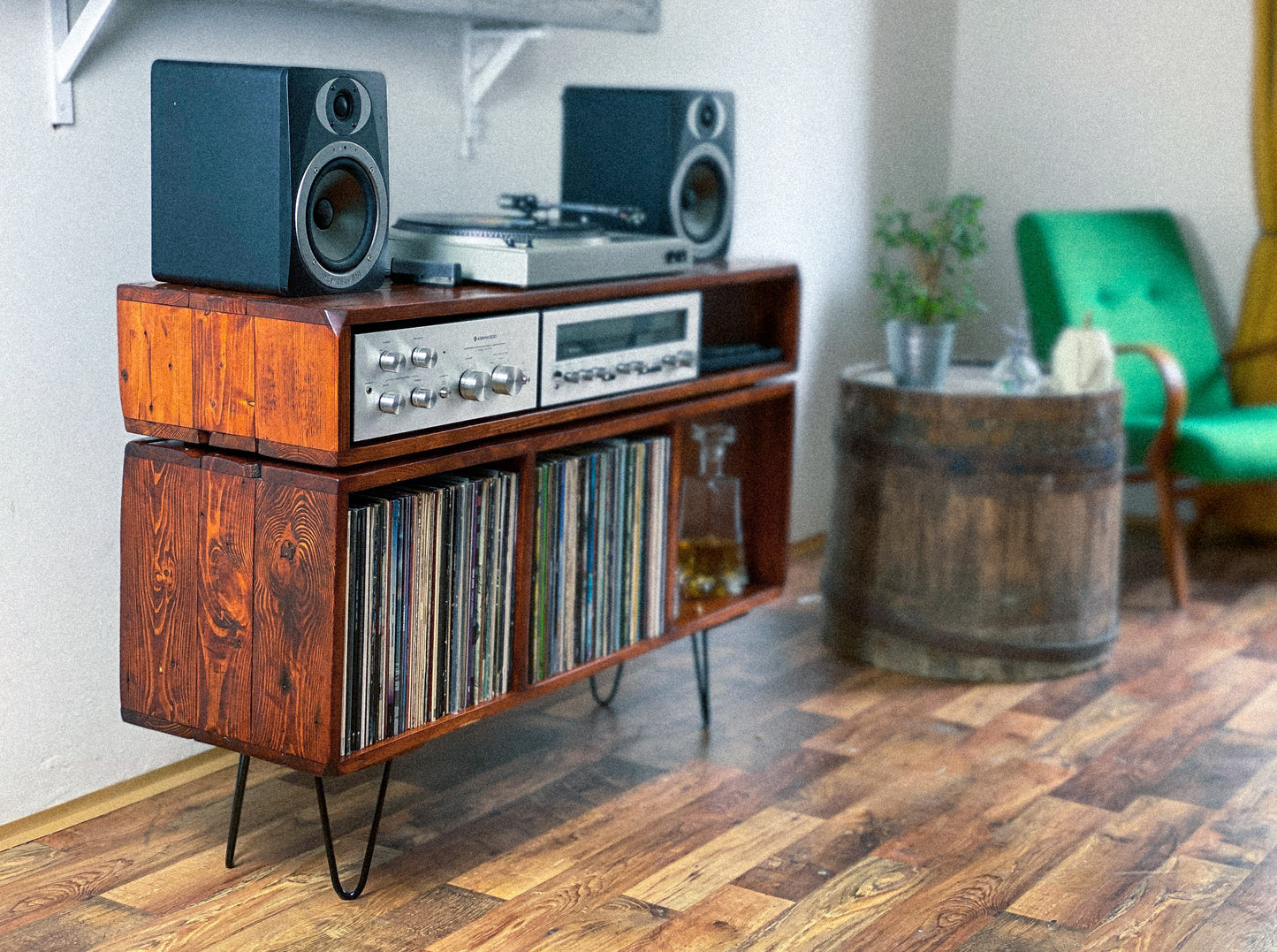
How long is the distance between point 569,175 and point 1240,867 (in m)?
1.52

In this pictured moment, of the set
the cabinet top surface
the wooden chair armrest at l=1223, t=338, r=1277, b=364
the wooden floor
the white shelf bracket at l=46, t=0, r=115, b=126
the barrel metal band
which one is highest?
the white shelf bracket at l=46, t=0, r=115, b=126

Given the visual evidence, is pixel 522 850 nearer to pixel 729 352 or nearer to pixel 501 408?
pixel 501 408

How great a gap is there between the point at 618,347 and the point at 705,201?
0.51 meters

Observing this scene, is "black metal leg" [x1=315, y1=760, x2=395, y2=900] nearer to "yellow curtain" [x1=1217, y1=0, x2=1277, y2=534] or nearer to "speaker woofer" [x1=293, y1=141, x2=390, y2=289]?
"speaker woofer" [x1=293, y1=141, x2=390, y2=289]

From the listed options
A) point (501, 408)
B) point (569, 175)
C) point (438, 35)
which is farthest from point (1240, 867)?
point (438, 35)

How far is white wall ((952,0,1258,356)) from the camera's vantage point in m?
4.07

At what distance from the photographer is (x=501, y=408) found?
6.57ft

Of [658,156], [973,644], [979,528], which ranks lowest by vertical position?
[973,644]

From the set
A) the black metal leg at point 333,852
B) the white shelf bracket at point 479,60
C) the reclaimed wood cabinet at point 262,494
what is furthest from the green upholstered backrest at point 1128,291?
the black metal leg at point 333,852

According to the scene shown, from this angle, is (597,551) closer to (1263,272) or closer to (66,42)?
(66,42)

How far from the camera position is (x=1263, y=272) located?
397 cm

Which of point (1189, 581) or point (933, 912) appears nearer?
point (933, 912)

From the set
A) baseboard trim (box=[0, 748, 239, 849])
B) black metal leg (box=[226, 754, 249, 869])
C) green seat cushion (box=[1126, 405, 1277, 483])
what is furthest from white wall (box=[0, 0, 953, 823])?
green seat cushion (box=[1126, 405, 1277, 483])

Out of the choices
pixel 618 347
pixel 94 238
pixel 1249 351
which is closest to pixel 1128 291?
pixel 1249 351
